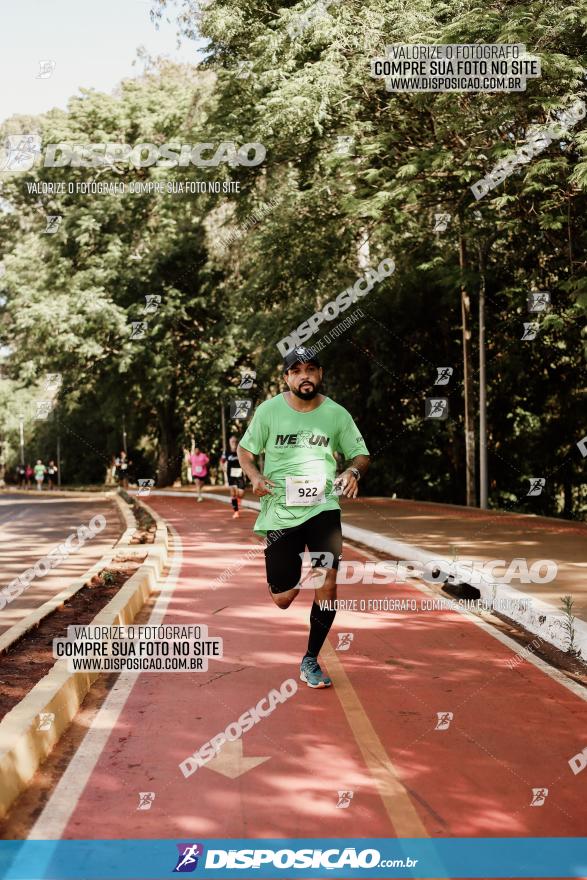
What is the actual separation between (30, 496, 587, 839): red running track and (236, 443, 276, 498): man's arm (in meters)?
1.33

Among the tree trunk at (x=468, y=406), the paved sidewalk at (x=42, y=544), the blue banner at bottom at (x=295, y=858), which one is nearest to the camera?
the blue banner at bottom at (x=295, y=858)

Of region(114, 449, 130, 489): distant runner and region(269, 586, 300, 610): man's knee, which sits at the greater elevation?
region(269, 586, 300, 610): man's knee

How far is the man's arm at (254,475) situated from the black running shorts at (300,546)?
A: 32 cm

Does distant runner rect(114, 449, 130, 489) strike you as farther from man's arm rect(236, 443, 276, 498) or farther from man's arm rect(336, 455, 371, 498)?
man's arm rect(336, 455, 371, 498)

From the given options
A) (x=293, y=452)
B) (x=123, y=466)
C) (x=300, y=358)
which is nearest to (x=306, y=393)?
(x=300, y=358)

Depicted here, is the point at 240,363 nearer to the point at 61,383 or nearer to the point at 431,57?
the point at 61,383

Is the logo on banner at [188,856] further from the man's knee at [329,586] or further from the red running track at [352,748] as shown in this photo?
the man's knee at [329,586]

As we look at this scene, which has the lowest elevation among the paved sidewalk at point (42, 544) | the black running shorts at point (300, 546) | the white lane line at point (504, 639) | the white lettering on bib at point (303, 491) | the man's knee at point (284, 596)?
the paved sidewalk at point (42, 544)

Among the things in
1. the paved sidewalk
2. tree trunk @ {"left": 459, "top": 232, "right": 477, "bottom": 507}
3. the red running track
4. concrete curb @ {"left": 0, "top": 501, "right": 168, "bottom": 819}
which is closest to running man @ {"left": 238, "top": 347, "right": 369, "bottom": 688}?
the red running track

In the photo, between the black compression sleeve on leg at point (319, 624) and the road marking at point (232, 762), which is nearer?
the road marking at point (232, 762)

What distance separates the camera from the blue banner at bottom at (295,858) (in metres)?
3.78

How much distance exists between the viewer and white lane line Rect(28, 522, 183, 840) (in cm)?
423

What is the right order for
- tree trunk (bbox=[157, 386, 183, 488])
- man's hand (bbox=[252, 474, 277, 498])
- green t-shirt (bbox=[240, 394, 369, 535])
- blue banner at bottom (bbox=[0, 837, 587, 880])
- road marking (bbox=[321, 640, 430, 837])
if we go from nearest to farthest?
blue banner at bottom (bbox=[0, 837, 587, 880]) < road marking (bbox=[321, 640, 430, 837]) < man's hand (bbox=[252, 474, 277, 498]) < green t-shirt (bbox=[240, 394, 369, 535]) < tree trunk (bbox=[157, 386, 183, 488])

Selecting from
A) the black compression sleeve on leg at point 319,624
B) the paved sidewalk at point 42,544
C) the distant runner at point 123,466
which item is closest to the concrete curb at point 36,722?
the black compression sleeve on leg at point 319,624
